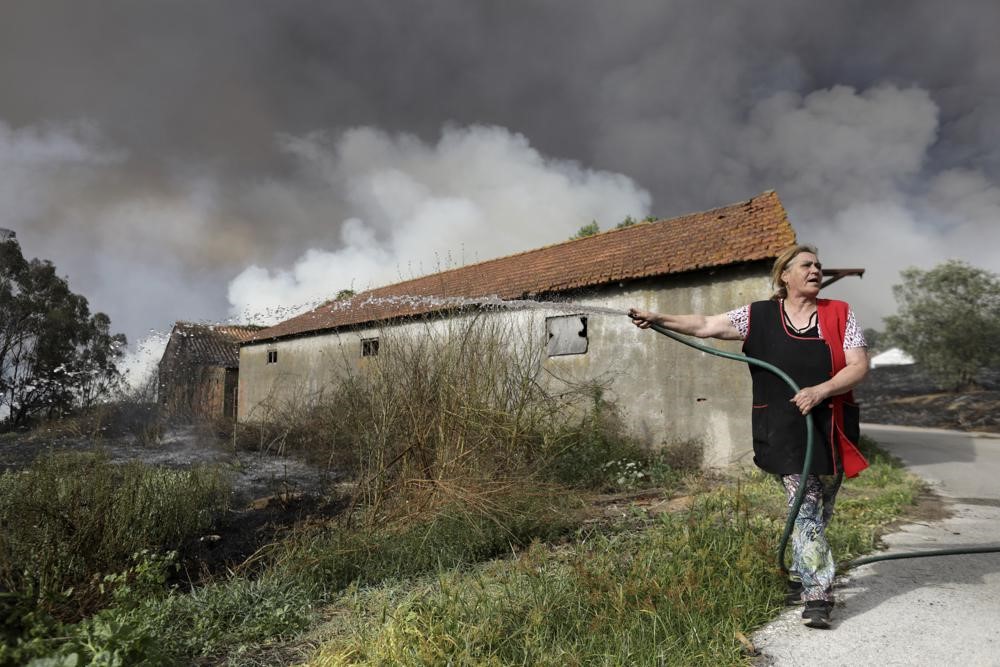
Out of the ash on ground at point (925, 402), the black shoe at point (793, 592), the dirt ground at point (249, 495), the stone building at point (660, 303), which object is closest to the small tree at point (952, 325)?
the ash on ground at point (925, 402)

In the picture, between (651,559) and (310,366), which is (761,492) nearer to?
(651,559)

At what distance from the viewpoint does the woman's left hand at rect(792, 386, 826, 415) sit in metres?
2.65

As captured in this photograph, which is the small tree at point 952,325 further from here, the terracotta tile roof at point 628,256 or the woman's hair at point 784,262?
the woman's hair at point 784,262

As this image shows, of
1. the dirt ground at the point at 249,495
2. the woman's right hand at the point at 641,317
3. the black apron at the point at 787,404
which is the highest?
the woman's right hand at the point at 641,317

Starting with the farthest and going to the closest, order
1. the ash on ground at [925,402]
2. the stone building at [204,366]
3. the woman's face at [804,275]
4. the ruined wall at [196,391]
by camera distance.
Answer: the ash on ground at [925,402]
the stone building at [204,366]
the ruined wall at [196,391]
the woman's face at [804,275]

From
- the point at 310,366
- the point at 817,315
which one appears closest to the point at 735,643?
the point at 817,315

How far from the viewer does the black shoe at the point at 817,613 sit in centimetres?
269

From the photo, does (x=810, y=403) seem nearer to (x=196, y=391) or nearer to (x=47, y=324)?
(x=196, y=391)

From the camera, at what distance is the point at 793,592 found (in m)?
3.06

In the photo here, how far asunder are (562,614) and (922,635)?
5.60 ft

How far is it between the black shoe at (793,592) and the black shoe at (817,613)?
258 mm

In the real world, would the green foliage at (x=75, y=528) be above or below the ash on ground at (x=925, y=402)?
above

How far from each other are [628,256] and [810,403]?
29.2 feet

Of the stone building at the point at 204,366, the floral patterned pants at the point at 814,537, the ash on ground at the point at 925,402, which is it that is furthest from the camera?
the ash on ground at the point at 925,402
